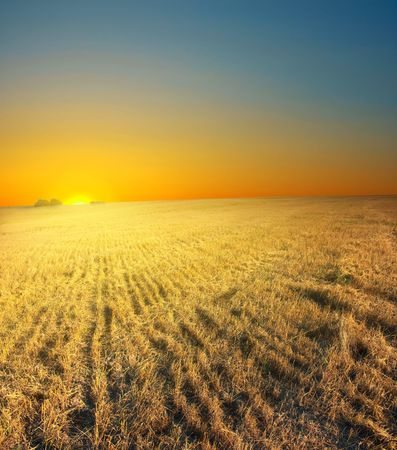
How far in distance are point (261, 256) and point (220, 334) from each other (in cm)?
785

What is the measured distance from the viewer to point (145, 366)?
15.6 ft

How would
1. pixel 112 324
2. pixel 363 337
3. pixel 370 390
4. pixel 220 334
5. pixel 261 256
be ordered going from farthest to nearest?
pixel 261 256 → pixel 112 324 → pixel 220 334 → pixel 363 337 → pixel 370 390

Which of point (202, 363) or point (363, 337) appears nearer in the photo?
point (202, 363)

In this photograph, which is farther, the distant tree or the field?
the distant tree

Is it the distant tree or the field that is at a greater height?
the distant tree

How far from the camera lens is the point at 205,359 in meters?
4.88

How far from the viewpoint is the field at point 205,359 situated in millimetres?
3408

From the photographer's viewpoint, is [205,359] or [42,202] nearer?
[205,359]

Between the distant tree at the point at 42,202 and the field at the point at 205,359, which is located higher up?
the distant tree at the point at 42,202

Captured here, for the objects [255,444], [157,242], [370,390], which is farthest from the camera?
[157,242]

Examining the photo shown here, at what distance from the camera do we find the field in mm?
3408

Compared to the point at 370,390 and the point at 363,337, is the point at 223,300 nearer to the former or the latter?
the point at 363,337

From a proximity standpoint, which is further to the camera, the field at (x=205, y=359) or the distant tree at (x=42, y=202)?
the distant tree at (x=42, y=202)

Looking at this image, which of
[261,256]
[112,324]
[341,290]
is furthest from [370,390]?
[261,256]
